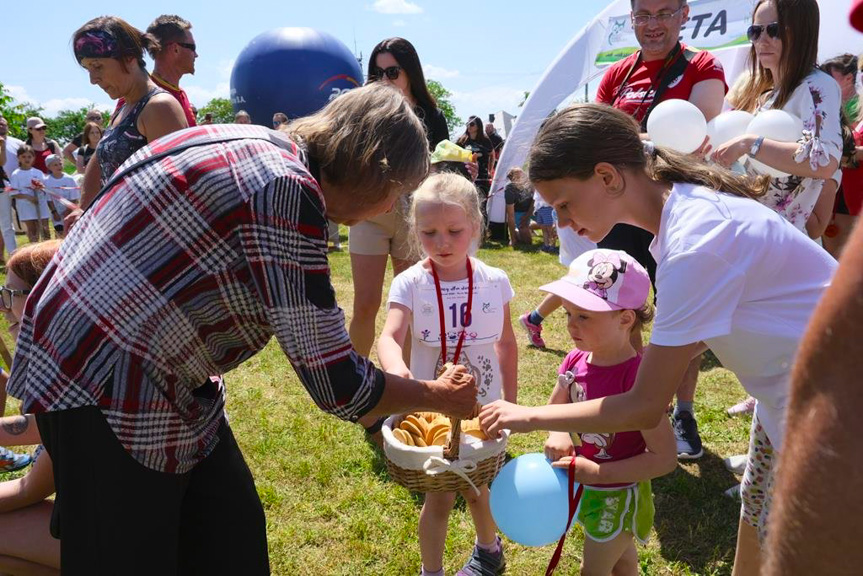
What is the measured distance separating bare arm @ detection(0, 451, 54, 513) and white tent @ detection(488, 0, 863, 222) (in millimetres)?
5984

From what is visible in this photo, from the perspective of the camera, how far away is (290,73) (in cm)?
1548

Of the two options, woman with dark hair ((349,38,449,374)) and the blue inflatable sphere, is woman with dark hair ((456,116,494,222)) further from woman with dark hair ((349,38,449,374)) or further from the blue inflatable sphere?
woman with dark hair ((349,38,449,374))

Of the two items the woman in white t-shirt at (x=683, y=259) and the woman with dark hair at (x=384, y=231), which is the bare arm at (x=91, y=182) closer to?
the woman with dark hair at (x=384, y=231)

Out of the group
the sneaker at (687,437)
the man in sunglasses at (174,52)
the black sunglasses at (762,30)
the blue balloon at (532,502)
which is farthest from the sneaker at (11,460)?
the black sunglasses at (762,30)

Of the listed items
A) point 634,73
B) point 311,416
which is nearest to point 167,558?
point 311,416

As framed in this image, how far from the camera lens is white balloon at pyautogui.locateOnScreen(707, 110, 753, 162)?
304 centimetres

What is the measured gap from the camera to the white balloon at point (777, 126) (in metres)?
2.77

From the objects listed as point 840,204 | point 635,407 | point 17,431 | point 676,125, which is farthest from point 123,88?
point 840,204

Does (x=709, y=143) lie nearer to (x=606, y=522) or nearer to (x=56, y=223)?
(x=606, y=522)

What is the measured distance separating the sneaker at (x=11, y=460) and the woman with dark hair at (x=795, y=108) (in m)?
3.88

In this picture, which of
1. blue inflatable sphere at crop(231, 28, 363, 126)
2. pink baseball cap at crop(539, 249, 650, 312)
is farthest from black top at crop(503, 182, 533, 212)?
pink baseball cap at crop(539, 249, 650, 312)

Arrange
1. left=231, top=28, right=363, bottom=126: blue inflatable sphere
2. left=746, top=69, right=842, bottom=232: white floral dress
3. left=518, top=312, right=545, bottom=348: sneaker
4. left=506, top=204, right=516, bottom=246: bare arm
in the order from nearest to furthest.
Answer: left=746, top=69, right=842, bottom=232: white floral dress
left=518, top=312, right=545, bottom=348: sneaker
left=506, top=204, right=516, bottom=246: bare arm
left=231, top=28, right=363, bottom=126: blue inflatable sphere

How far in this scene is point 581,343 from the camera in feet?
7.09

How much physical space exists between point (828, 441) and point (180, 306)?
4.31 ft
